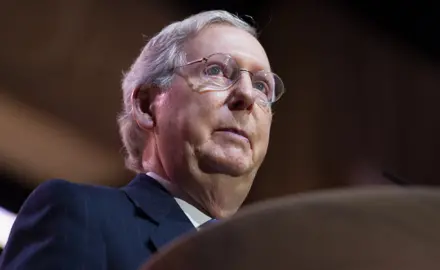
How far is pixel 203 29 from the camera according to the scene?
3.18 feet

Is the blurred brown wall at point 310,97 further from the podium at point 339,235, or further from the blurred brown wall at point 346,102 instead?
the podium at point 339,235

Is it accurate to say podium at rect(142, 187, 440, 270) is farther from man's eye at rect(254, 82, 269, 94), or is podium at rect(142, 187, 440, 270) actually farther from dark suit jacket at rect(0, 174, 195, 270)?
man's eye at rect(254, 82, 269, 94)

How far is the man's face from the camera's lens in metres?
0.88

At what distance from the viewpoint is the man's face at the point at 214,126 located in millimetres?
880

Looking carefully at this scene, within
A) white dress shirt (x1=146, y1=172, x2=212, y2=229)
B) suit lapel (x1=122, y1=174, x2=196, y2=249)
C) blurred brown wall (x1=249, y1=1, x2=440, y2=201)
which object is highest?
suit lapel (x1=122, y1=174, x2=196, y2=249)

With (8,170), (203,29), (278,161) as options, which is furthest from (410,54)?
(203,29)

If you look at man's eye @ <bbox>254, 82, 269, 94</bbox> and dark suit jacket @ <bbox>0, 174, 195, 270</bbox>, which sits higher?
man's eye @ <bbox>254, 82, 269, 94</bbox>

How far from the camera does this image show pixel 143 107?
3.18ft

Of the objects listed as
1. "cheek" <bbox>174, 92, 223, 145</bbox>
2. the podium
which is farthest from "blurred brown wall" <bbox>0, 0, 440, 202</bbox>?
the podium

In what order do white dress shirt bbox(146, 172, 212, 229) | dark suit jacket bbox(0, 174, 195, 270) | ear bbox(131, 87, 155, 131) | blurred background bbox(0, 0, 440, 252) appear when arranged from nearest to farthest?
dark suit jacket bbox(0, 174, 195, 270) < white dress shirt bbox(146, 172, 212, 229) < ear bbox(131, 87, 155, 131) < blurred background bbox(0, 0, 440, 252)

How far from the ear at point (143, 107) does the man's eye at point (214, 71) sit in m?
0.08

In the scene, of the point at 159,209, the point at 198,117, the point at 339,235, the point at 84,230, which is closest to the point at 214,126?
the point at 198,117

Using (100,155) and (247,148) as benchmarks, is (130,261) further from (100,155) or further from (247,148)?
(100,155)

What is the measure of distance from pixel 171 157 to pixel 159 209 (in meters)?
0.10
